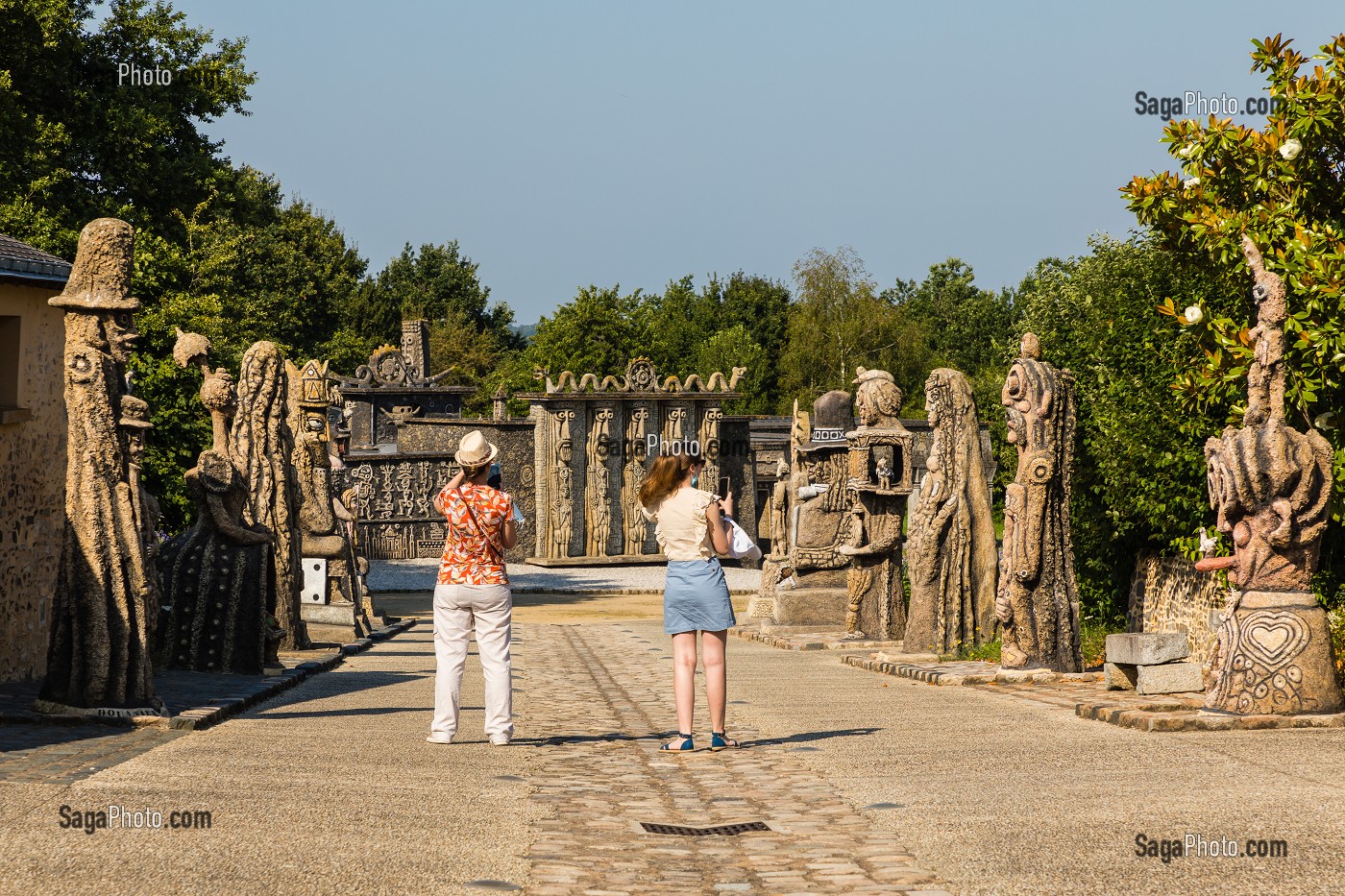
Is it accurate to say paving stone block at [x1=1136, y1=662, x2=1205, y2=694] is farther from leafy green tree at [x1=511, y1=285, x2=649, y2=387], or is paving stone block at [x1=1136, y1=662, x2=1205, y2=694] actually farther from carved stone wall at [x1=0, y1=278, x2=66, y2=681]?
leafy green tree at [x1=511, y1=285, x2=649, y2=387]

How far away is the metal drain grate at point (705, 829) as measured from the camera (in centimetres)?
722

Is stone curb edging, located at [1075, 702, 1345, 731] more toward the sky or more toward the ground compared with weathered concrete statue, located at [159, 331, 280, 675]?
more toward the ground

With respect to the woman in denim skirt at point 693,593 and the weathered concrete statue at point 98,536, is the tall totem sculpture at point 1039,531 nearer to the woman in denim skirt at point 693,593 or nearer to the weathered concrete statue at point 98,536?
the woman in denim skirt at point 693,593

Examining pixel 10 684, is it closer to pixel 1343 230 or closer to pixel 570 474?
pixel 1343 230

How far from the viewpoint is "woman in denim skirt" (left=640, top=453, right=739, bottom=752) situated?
972 centimetres

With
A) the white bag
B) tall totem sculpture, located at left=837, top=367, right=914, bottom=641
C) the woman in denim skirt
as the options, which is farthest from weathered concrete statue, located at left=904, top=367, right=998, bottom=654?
the woman in denim skirt

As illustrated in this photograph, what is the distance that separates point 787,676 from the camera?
15.0 metres

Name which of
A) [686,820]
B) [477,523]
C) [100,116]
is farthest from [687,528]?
[100,116]

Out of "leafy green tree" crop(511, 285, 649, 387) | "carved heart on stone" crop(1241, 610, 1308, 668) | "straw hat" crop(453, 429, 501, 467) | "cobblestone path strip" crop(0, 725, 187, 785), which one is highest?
"leafy green tree" crop(511, 285, 649, 387)

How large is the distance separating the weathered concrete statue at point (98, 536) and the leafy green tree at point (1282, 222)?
8091mm

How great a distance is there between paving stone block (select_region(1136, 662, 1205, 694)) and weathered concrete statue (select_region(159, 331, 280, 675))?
7494 millimetres

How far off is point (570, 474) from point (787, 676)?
23.3 m

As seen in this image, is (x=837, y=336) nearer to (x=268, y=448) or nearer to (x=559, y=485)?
(x=559, y=485)

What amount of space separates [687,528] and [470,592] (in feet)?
4.60
